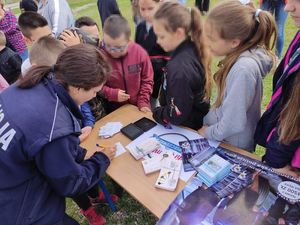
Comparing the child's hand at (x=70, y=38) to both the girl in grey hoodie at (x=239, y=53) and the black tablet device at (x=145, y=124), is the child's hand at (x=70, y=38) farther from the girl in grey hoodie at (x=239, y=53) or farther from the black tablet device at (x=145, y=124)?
the girl in grey hoodie at (x=239, y=53)

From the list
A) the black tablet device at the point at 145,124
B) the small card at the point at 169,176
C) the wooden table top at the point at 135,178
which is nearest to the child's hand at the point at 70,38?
the wooden table top at the point at 135,178

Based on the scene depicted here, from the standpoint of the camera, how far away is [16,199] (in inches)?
48.1

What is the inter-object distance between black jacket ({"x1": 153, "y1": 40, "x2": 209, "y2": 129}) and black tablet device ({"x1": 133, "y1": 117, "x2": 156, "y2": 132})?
10 centimetres

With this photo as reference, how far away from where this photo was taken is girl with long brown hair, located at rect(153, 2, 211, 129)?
61.2 inches

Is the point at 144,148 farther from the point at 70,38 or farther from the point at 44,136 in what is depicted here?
the point at 70,38

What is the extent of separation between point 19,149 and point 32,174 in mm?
204

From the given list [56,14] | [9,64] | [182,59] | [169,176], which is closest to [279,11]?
[182,59]

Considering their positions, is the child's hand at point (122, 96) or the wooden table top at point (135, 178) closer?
the wooden table top at point (135, 178)

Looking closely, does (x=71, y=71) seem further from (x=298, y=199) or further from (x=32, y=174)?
(x=298, y=199)

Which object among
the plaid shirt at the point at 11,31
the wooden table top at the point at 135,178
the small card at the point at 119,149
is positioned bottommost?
the wooden table top at the point at 135,178

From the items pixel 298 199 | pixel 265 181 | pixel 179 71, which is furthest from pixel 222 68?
pixel 298 199

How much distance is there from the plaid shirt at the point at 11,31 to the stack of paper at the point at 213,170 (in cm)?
328

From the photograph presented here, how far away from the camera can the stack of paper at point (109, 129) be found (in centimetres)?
179

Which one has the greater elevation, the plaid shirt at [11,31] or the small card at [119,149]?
the plaid shirt at [11,31]
